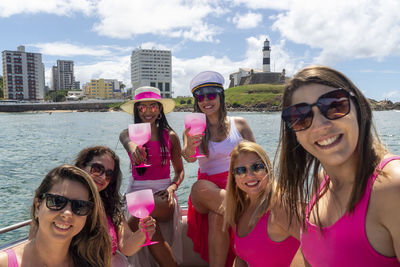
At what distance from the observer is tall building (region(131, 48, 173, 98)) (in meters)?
118

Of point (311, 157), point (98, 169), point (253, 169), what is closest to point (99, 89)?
point (98, 169)

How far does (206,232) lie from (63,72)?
167 meters

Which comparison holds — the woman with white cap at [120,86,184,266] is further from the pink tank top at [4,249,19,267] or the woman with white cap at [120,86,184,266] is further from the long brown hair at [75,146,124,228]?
the pink tank top at [4,249,19,267]

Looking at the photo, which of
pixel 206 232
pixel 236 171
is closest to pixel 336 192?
pixel 236 171

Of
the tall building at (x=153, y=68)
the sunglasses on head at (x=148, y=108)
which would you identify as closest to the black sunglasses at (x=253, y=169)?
the sunglasses on head at (x=148, y=108)

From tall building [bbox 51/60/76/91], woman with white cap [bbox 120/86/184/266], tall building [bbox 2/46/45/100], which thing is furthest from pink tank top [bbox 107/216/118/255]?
tall building [bbox 51/60/76/91]

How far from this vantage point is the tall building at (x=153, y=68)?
4636 inches

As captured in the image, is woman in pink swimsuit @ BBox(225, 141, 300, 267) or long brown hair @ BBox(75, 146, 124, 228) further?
long brown hair @ BBox(75, 146, 124, 228)

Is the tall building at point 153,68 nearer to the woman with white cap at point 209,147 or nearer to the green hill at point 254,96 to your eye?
the green hill at point 254,96

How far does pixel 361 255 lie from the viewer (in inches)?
42.5

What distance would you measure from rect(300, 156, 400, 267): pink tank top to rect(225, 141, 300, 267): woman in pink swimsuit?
1.52 feet

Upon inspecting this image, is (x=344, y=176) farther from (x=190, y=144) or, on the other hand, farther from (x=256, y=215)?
(x=190, y=144)

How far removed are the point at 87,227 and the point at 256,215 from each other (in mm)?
1000

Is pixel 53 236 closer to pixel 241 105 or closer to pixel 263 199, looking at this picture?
pixel 263 199
